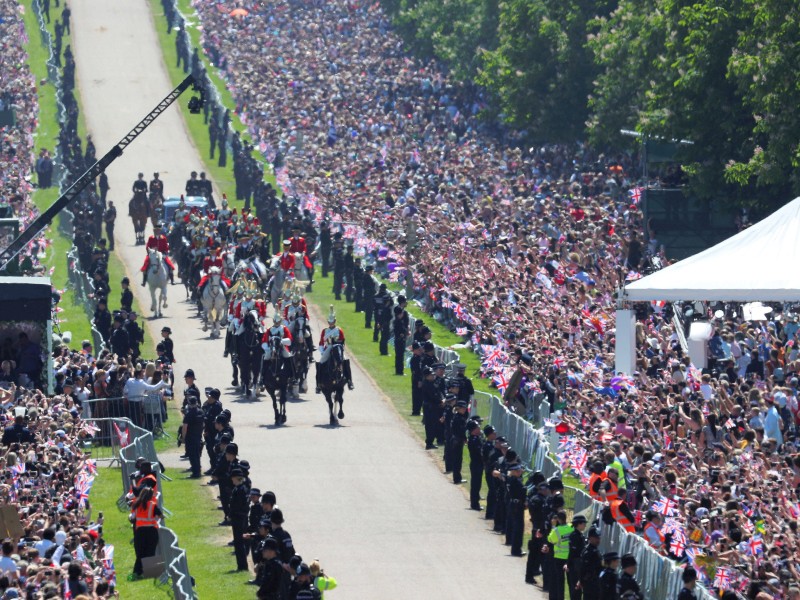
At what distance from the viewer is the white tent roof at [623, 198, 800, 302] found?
32062 millimetres

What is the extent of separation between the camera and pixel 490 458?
1241 inches

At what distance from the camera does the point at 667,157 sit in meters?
50.1

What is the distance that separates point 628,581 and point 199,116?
59962 mm

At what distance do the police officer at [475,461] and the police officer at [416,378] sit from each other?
254 inches

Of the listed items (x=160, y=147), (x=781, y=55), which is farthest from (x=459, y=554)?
A: (x=160, y=147)

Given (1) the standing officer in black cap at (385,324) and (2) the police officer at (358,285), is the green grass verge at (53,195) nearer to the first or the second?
(2) the police officer at (358,285)

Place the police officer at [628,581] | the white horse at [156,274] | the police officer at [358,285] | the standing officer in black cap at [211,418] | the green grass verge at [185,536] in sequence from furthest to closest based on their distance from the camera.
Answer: the police officer at [358,285] → the white horse at [156,274] → the standing officer in black cap at [211,418] → the green grass verge at [185,536] → the police officer at [628,581]

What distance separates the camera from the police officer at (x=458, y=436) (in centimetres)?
3416

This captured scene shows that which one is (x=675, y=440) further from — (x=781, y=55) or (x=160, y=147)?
(x=160, y=147)

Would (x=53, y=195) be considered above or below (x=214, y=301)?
above

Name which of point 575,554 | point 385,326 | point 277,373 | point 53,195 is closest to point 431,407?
point 277,373

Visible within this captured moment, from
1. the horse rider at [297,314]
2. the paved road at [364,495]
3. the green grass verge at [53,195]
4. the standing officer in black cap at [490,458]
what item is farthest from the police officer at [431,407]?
the green grass verge at [53,195]

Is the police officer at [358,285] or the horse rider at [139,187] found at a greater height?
the horse rider at [139,187]

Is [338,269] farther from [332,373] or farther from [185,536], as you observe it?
[185,536]
